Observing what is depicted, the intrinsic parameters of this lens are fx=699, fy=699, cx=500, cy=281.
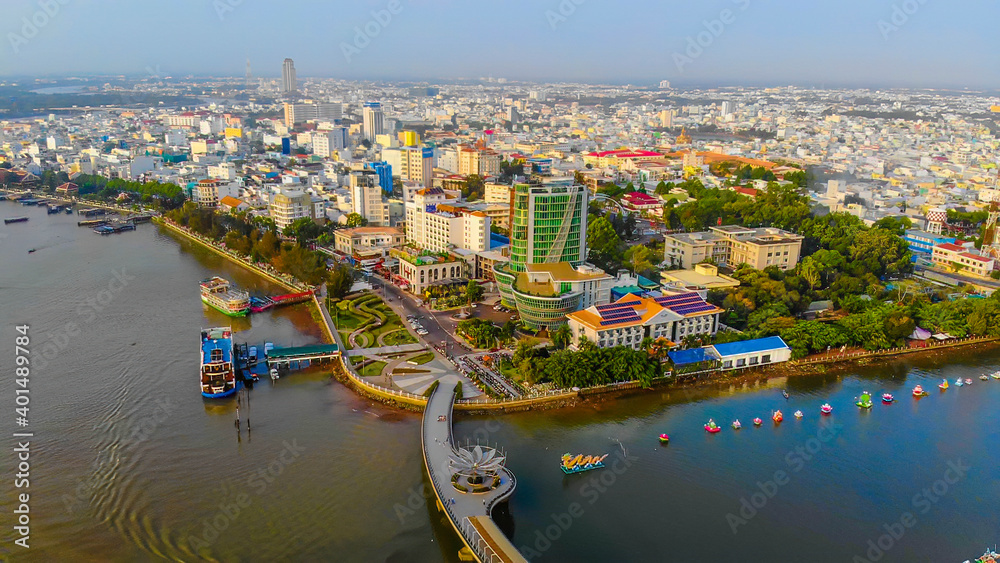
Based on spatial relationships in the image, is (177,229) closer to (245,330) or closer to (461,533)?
(245,330)

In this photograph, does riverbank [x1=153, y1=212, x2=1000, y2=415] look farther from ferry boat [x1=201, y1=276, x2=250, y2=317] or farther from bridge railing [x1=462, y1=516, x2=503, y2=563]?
bridge railing [x1=462, y1=516, x2=503, y2=563]

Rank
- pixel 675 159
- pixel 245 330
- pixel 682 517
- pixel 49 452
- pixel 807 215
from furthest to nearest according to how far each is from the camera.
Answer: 1. pixel 675 159
2. pixel 807 215
3. pixel 245 330
4. pixel 49 452
5. pixel 682 517

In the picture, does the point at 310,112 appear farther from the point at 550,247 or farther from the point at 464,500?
the point at 464,500

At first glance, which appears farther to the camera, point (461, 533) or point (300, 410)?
point (300, 410)

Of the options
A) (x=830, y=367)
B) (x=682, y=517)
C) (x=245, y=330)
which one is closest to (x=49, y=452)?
(x=245, y=330)

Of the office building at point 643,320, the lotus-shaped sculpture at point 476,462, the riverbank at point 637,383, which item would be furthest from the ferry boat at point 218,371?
the office building at point 643,320

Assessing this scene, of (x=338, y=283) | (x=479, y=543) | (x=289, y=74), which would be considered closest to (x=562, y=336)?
(x=338, y=283)

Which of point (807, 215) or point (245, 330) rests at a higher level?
point (807, 215)
